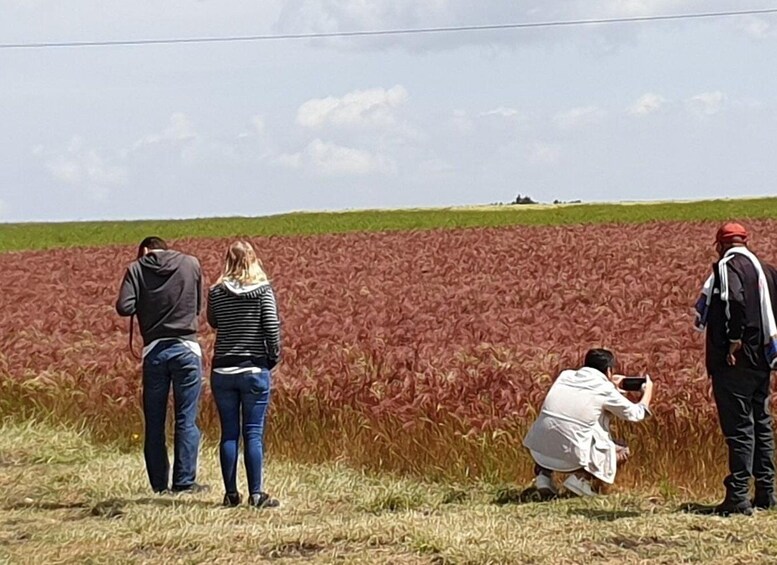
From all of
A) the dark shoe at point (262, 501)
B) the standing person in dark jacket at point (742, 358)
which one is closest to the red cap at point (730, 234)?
the standing person in dark jacket at point (742, 358)

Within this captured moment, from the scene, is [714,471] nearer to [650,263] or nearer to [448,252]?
[650,263]

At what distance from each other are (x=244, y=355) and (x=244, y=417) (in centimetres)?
48

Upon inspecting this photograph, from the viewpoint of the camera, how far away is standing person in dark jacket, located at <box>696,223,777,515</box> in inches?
328

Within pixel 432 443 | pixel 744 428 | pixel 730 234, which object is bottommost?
pixel 432 443

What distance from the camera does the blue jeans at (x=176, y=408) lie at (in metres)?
9.79

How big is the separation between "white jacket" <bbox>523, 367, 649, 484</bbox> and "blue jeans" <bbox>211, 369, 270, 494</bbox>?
6.43ft

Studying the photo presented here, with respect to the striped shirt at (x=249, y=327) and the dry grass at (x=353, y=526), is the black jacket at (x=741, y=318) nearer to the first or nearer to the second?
the dry grass at (x=353, y=526)

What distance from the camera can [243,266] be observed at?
914 cm

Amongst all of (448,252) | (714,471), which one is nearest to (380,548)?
(714,471)

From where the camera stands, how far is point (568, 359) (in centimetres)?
1176

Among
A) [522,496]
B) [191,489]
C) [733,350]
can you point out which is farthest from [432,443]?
[733,350]

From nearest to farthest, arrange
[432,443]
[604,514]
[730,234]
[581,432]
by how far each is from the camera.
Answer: [604,514]
[730,234]
[581,432]
[432,443]

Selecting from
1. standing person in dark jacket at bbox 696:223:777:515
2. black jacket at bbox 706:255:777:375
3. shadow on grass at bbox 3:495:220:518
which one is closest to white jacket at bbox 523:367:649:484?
standing person in dark jacket at bbox 696:223:777:515

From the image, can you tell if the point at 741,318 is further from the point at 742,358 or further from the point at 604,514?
the point at 604,514
